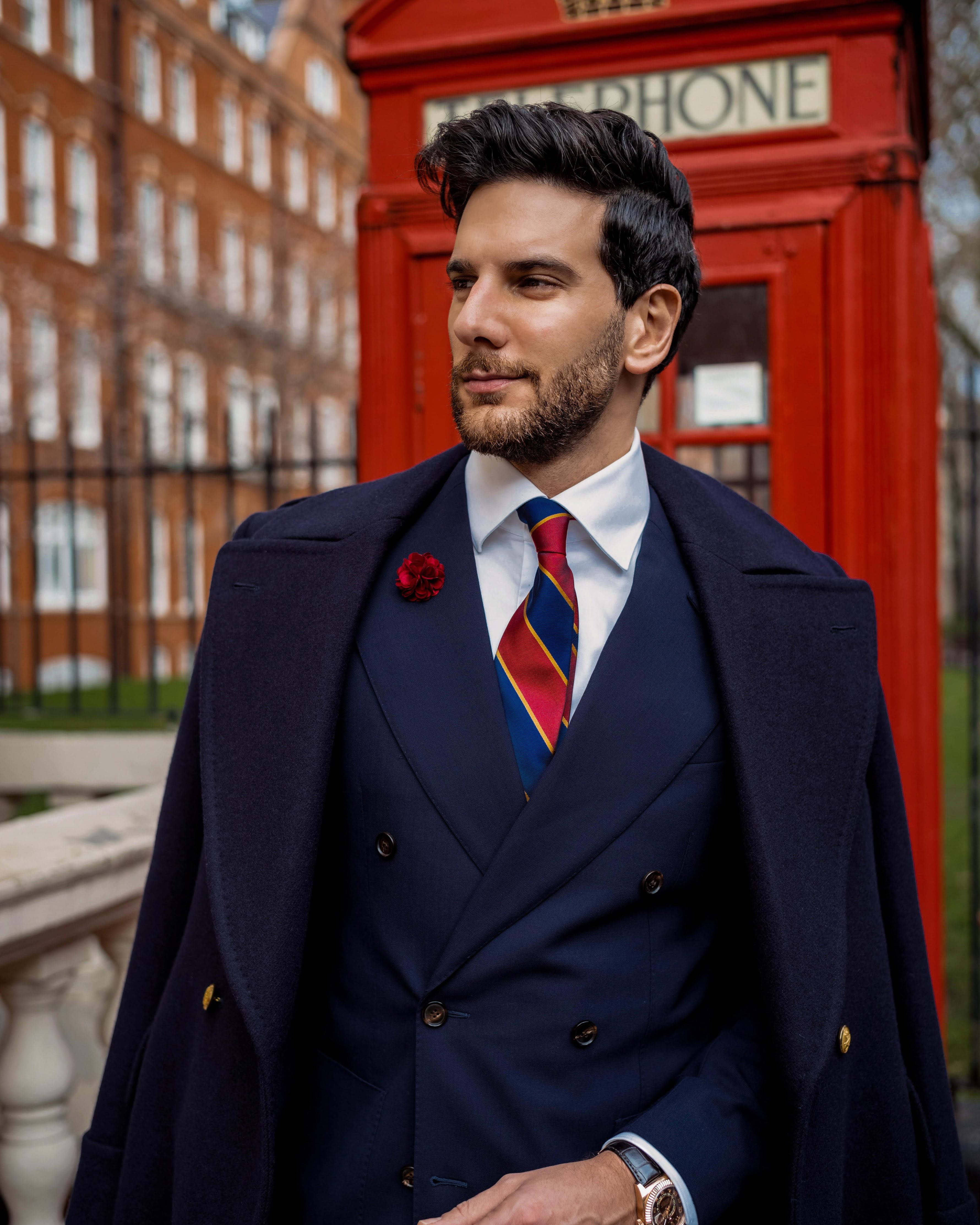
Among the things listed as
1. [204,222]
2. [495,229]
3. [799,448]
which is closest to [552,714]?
[495,229]

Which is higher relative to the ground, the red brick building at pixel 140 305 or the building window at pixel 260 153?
the building window at pixel 260 153

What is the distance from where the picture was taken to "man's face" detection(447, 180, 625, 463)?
1.55 m

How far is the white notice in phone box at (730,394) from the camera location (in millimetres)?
2334

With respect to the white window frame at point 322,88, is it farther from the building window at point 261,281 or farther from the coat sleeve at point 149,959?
the coat sleeve at point 149,959

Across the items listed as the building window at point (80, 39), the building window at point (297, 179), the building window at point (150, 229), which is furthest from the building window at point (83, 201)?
the building window at point (297, 179)

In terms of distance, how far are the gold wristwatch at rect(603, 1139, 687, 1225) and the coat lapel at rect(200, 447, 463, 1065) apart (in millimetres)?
459

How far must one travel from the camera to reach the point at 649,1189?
141cm

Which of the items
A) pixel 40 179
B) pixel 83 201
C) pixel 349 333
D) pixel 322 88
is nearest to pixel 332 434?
pixel 349 333

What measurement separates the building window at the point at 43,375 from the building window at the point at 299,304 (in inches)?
125

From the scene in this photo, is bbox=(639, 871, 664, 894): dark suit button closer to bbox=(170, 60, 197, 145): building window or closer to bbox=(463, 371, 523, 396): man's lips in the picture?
bbox=(463, 371, 523, 396): man's lips

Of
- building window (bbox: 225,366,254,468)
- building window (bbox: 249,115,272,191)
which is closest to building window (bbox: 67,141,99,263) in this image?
building window (bbox: 225,366,254,468)

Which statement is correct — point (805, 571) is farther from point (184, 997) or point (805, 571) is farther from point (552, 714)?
point (184, 997)

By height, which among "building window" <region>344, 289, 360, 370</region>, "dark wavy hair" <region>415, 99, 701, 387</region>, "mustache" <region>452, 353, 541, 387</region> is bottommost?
"mustache" <region>452, 353, 541, 387</region>

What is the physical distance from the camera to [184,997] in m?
1.64
